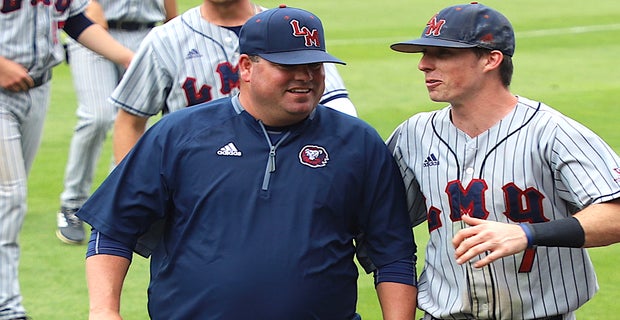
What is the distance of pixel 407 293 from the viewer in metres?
4.44

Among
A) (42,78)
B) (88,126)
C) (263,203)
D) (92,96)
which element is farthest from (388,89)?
(263,203)

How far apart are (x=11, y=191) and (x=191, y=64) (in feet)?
4.65

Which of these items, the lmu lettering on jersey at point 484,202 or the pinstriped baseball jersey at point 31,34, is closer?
the lmu lettering on jersey at point 484,202

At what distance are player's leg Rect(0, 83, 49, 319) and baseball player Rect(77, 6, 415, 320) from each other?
1929 mm

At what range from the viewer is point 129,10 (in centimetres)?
884

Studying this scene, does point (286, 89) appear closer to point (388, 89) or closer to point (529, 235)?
point (529, 235)

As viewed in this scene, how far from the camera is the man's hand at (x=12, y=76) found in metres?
6.32

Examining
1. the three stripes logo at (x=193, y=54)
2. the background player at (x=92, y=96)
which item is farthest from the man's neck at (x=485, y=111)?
the background player at (x=92, y=96)

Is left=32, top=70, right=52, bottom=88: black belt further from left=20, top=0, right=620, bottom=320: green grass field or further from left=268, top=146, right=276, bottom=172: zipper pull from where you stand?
left=268, top=146, right=276, bottom=172: zipper pull

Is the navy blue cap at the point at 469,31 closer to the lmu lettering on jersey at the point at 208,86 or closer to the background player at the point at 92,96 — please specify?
the lmu lettering on jersey at the point at 208,86

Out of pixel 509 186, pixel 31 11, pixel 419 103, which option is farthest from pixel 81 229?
pixel 419 103

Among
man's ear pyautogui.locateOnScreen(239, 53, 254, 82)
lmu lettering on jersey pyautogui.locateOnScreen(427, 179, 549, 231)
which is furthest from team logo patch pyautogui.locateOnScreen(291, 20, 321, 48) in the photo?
lmu lettering on jersey pyautogui.locateOnScreen(427, 179, 549, 231)

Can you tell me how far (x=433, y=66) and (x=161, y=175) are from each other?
3.29 feet

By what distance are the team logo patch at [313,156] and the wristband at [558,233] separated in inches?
29.5
